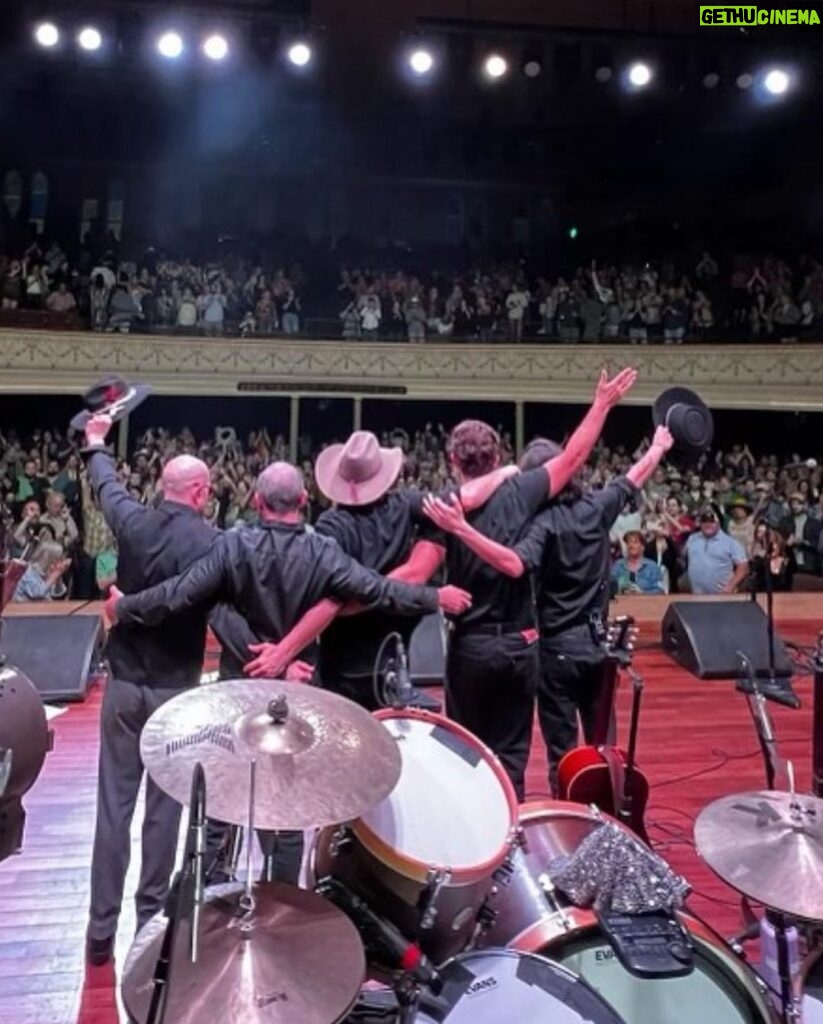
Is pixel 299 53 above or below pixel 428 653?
above

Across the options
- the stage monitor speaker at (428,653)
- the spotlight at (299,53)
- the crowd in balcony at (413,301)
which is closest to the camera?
the stage monitor speaker at (428,653)

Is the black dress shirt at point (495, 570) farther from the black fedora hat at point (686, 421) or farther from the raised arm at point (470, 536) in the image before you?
the black fedora hat at point (686, 421)

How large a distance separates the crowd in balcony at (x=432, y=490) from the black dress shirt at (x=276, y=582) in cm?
298

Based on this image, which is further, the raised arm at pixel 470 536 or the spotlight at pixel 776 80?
the spotlight at pixel 776 80

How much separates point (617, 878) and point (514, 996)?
32 cm

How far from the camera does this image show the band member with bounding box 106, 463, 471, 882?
2.41 meters

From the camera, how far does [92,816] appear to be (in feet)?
11.8

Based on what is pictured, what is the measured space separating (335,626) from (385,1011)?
1101 mm

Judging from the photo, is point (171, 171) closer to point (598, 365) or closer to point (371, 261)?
point (371, 261)

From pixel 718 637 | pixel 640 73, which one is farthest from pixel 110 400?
pixel 640 73

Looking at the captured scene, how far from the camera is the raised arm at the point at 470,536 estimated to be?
8.30ft

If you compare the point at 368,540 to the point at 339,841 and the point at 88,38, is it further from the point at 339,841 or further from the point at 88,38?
the point at 88,38

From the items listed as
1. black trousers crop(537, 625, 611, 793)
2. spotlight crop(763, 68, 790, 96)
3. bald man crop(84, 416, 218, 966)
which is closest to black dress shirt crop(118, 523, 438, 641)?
bald man crop(84, 416, 218, 966)

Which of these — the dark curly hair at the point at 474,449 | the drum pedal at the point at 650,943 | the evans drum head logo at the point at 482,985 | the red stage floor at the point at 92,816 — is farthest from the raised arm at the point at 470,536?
the red stage floor at the point at 92,816
